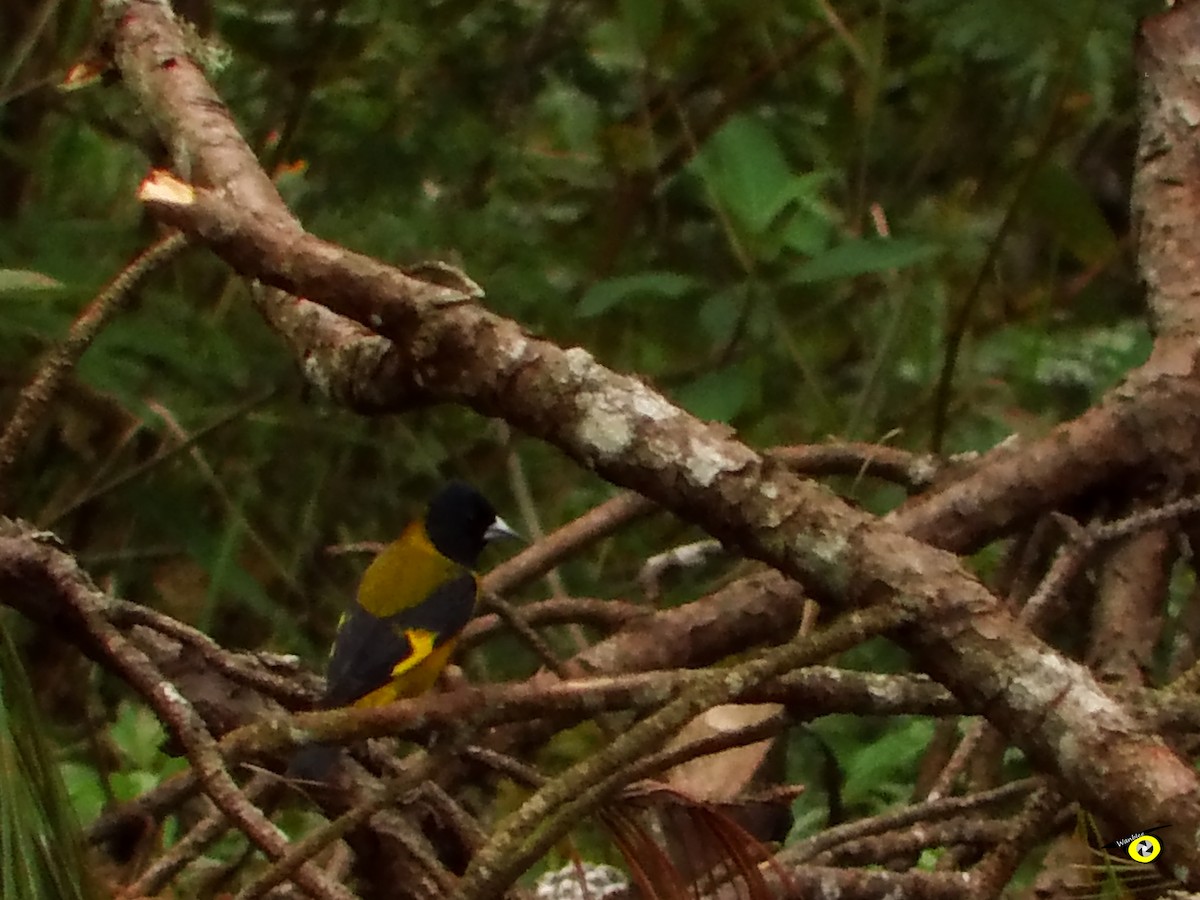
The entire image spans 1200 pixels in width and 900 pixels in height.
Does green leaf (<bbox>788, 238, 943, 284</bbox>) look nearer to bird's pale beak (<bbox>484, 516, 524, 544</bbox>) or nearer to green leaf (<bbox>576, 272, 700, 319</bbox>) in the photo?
green leaf (<bbox>576, 272, 700, 319</bbox>)

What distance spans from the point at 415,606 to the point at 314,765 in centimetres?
58

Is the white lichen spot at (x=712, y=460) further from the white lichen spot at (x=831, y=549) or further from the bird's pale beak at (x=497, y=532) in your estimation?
the bird's pale beak at (x=497, y=532)

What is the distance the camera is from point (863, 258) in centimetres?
134

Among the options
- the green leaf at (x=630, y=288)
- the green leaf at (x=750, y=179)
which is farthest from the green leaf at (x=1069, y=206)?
the green leaf at (x=630, y=288)

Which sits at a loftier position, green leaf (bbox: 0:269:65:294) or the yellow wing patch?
green leaf (bbox: 0:269:65:294)

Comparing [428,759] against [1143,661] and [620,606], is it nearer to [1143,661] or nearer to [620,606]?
[620,606]

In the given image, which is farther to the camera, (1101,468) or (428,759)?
(1101,468)

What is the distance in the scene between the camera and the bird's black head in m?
1.59

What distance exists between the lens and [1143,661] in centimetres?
99

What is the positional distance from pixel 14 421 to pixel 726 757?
0.67m

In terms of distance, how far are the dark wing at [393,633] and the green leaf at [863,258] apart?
1.61 ft

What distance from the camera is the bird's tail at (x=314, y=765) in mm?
792

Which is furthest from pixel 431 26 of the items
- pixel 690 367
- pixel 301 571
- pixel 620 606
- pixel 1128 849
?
pixel 1128 849

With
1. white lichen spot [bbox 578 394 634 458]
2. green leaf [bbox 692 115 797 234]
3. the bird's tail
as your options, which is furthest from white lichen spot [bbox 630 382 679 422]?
green leaf [bbox 692 115 797 234]
